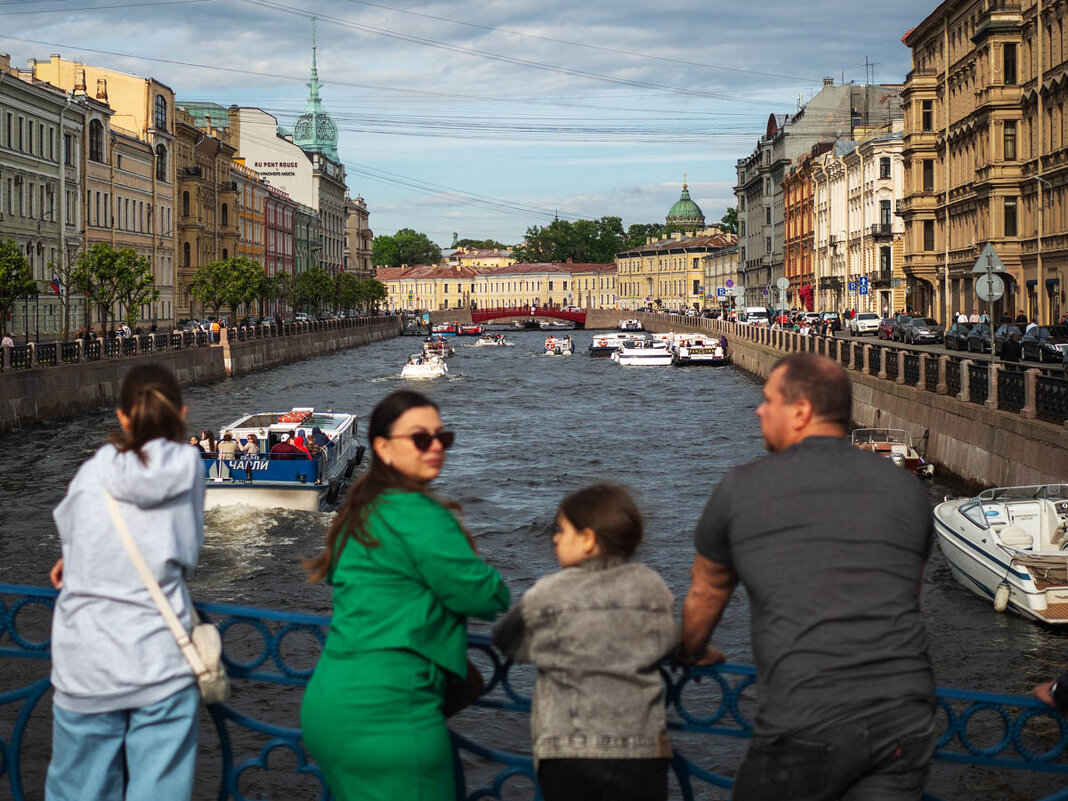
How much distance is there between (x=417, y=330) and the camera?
480 ft

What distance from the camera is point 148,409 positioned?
383 centimetres

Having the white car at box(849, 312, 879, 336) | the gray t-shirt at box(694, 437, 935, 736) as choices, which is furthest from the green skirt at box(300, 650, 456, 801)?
the white car at box(849, 312, 879, 336)

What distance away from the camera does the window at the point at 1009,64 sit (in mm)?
50219

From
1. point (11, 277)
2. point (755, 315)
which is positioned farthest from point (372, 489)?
point (755, 315)

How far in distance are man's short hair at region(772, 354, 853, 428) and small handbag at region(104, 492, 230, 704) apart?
1.71 metres

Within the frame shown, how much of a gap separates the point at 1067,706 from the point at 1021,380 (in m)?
18.5

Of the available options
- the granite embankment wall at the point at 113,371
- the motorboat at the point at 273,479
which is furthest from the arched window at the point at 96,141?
the motorboat at the point at 273,479

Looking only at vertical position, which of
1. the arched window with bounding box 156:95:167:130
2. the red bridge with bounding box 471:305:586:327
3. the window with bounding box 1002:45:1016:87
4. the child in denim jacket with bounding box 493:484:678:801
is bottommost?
the child in denim jacket with bounding box 493:484:678:801

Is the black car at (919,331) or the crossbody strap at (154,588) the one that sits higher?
the black car at (919,331)

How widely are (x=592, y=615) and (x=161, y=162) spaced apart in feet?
250

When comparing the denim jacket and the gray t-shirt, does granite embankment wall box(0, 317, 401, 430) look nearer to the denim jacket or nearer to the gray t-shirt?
the denim jacket

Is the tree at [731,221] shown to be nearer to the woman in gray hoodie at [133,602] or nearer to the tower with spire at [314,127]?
the tower with spire at [314,127]

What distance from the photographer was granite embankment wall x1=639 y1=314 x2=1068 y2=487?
63.8ft

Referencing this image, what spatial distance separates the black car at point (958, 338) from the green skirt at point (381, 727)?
1632 inches
